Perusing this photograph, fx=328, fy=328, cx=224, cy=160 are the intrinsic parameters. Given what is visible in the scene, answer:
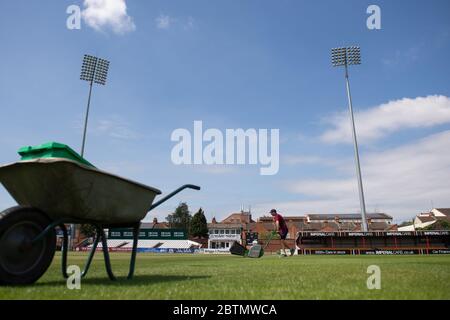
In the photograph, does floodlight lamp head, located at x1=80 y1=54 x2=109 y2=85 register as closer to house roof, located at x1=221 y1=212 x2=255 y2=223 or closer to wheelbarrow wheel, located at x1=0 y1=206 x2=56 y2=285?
wheelbarrow wheel, located at x1=0 y1=206 x2=56 y2=285

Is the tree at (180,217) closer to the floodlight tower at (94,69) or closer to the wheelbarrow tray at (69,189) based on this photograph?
the floodlight tower at (94,69)

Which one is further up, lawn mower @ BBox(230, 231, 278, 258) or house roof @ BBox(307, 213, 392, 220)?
house roof @ BBox(307, 213, 392, 220)

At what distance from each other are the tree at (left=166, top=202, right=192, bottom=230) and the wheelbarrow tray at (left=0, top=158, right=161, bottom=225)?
99059 millimetres

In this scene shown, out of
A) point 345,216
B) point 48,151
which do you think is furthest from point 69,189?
point 345,216

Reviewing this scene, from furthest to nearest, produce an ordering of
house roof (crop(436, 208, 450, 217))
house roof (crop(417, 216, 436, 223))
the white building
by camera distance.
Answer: house roof (crop(436, 208, 450, 217)) → house roof (crop(417, 216, 436, 223)) → the white building

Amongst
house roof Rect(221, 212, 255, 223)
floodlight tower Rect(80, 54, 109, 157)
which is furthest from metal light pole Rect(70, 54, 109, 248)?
house roof Rect(221, 212, 255, 223)

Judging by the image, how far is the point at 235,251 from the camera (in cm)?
2136

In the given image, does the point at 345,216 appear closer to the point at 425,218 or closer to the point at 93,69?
the point at 425,218

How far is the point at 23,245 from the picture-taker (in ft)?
13.6

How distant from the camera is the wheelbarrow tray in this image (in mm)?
4281

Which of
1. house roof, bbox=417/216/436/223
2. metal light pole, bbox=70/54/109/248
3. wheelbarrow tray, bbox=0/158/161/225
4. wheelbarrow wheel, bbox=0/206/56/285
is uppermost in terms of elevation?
metal light pole, bbox=70/54/109/248

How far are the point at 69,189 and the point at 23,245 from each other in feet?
2.83
